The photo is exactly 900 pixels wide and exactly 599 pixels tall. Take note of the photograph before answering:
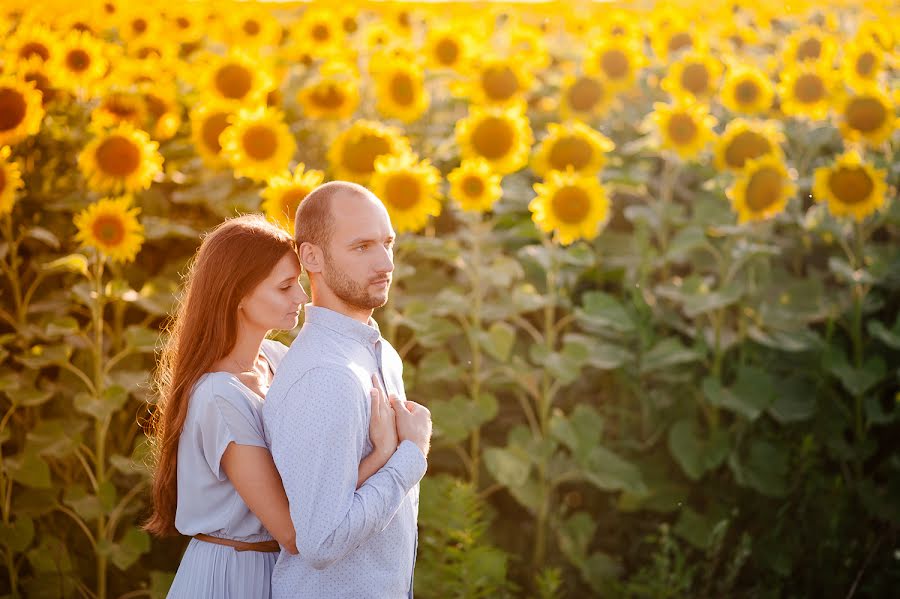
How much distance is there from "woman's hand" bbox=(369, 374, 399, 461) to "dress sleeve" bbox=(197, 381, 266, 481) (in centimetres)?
28

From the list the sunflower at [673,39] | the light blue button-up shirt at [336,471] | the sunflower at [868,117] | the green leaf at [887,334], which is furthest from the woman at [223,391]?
the sunflower at [673,39]

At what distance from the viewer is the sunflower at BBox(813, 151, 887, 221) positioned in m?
4.71

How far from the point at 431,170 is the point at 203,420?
6.60 feet

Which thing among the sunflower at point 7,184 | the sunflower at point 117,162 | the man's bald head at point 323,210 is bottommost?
the man's bald head at point 323,210

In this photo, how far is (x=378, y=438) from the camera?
2.18 meters

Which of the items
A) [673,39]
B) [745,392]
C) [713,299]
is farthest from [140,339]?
[673,39]

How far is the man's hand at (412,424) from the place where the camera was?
87.7 inches

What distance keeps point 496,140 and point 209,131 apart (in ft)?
4.34

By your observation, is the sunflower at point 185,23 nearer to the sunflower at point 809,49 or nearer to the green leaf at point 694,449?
the sunflower at point 809,49

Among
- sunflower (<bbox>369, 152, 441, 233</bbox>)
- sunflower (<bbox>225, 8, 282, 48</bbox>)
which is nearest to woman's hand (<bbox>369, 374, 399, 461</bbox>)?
Result: sunflower (<bbox>369, 152, 441, 233</bbox>)

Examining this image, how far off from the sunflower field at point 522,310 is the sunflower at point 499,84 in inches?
0.7

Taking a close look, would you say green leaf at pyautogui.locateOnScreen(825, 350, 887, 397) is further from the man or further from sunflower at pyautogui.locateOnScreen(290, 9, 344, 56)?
sunflower at pyautogui.locateOnScreen(290, 9, 344, 56)

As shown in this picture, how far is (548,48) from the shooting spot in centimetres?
703

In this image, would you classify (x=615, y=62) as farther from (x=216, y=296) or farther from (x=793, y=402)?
(x=216, y=296)
